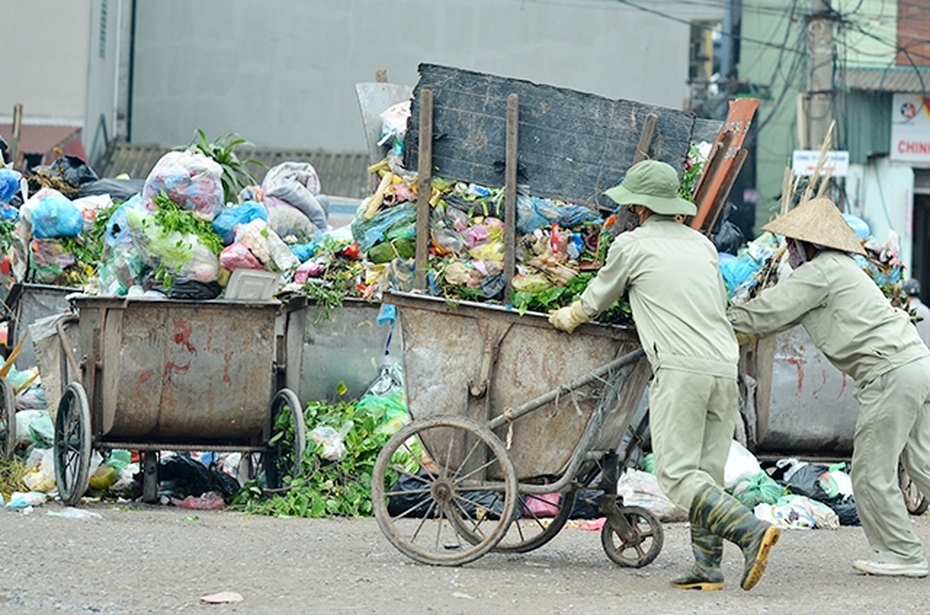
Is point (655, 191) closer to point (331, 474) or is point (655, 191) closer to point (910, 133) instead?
point (331, 474)

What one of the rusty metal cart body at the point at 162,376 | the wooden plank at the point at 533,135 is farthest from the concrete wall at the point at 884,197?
the wooden plank at the point at 533,135

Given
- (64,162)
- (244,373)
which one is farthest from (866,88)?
(244,373)

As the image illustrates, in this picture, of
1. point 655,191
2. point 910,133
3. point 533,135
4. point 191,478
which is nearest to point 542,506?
point 191,478

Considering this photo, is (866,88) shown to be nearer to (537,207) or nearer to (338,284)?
(338,284)

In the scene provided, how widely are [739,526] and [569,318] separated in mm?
1021

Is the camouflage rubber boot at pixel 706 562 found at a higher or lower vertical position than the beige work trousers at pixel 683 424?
lower

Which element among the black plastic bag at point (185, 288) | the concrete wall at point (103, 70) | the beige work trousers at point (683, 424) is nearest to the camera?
the beige work trousers at point (683, 424)

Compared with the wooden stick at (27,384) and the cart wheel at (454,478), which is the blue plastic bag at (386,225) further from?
the wooden stick at (27,384)

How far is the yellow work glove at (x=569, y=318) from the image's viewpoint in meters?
5.64

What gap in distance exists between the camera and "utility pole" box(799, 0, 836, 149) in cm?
1566

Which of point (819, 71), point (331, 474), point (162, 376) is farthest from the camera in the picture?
point (819, 71)

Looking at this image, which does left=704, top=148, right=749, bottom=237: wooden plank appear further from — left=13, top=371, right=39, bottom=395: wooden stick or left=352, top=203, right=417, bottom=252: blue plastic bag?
left=13, top=371, right=39, bottom=395: wooden stick

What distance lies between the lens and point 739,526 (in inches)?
210

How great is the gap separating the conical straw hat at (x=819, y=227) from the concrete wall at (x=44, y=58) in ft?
A: 55.0
